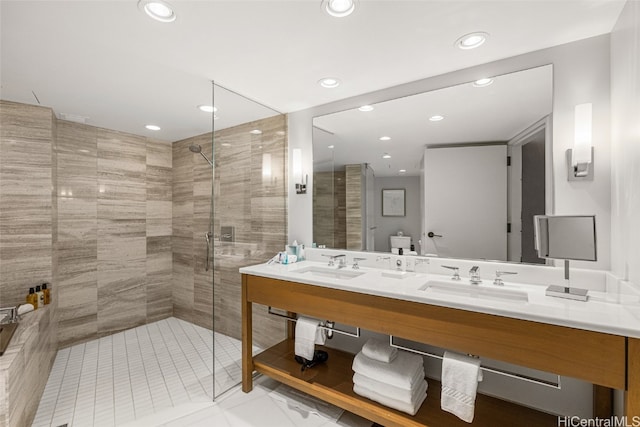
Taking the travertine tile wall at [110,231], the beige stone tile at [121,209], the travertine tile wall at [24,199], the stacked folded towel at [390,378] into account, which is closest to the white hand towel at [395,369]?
the stacked folded towel at [390,378]

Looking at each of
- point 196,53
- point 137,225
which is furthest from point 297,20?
point 137,225

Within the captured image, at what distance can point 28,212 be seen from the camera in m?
2.41

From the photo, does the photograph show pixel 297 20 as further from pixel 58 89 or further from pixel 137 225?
pixel 137 225

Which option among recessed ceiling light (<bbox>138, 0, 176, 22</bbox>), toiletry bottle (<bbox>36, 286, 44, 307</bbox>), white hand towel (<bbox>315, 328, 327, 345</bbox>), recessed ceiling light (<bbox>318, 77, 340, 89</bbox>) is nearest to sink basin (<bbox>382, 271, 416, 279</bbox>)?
white hand towel (<bbox>315, 328, 327, 345</bbox>)

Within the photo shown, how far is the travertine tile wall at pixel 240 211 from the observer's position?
2306 millimetres

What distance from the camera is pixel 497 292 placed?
1.67 meters

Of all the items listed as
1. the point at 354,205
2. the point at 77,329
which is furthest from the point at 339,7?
the point at 77,329

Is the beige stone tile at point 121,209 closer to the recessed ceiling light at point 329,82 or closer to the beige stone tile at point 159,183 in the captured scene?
the beige stone tile at point 159,183

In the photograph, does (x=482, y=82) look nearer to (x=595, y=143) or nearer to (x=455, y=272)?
(x=595, y=143)

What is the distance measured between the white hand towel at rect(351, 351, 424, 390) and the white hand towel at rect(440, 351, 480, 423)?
0.88 feet

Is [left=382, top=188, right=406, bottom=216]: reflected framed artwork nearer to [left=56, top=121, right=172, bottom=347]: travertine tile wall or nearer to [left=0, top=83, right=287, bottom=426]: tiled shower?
[left=0, top=83, right=287, bottom=426]: tiled shower

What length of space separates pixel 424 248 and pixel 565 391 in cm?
108

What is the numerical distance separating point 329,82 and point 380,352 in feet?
6.21

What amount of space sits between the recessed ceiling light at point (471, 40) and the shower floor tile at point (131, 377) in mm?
2666
